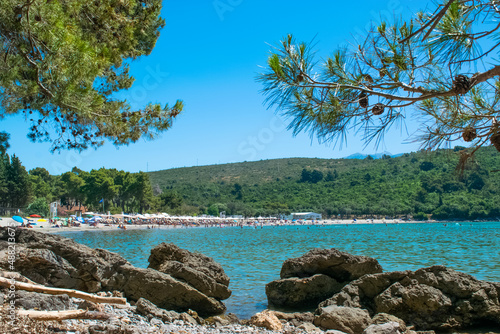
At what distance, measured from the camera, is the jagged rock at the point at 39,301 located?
3.85 m

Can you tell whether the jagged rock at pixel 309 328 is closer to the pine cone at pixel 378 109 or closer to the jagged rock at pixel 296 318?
the jagged rock at pixel 296 318

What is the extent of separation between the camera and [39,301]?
3939 mm

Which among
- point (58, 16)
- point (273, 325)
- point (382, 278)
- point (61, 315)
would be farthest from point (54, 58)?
point (382, 278)

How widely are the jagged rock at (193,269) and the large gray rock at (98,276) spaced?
0.94 ft

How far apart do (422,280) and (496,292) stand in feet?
3.71

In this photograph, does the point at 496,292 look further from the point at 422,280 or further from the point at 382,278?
the point at 382,278

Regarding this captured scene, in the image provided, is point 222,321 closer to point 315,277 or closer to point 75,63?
point 315,277

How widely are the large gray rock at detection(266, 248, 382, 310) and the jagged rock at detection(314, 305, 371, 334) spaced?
171 centimetres

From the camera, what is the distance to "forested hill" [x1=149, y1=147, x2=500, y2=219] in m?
67.8

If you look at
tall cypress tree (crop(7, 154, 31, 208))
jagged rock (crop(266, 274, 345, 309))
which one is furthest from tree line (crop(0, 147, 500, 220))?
jagged rock (crop(266, 274, 345, 309))

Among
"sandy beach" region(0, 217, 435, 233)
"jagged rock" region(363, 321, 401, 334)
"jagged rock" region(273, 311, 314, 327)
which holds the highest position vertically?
"jagged rock" region(363, 321, 401, 334)

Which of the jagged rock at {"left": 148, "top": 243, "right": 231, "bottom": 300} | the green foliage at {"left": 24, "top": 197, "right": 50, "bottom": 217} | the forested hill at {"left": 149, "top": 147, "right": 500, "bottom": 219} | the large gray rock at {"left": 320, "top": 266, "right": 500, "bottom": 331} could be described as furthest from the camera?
the forested hill at {"left": 149, "top": 147, "right": 500, "bottom": 219}

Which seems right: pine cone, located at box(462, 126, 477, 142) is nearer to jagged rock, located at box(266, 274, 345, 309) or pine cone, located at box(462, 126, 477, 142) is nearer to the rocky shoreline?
the rocky shoreline

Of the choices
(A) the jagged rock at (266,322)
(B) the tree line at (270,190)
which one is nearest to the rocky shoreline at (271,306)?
(A) the jagged rock at (266,322)
